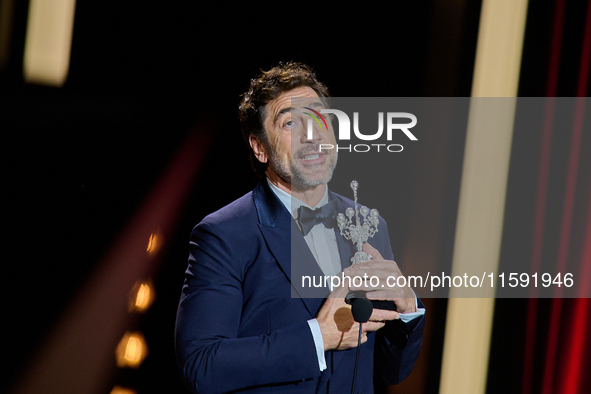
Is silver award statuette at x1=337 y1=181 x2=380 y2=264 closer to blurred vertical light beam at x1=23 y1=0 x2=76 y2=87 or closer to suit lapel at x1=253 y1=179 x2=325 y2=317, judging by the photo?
suit lapel at x1=253 y1=179 x2=325 y2=317

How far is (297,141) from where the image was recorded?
5.01 feet

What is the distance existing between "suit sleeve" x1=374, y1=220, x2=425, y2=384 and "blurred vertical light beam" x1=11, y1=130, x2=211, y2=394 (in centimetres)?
119

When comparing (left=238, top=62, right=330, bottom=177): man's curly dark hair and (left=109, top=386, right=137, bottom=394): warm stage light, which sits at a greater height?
(left=238, top=62, right=330, bottom=177): man's curly dark hair

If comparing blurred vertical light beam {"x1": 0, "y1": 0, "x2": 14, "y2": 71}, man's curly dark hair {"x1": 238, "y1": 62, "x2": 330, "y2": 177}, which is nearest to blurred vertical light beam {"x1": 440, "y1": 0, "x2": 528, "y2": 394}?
man's curly dark hair {"x1": 238, "y1": 62, "x2": 330, "y2": 177}

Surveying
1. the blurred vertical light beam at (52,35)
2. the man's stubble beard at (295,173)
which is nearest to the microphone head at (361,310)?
the man's stubble beard at (295,173)

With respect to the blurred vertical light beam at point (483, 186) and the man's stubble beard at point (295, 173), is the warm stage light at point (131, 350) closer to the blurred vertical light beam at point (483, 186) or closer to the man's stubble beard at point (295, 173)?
the man's stubble beard at point (295, 173)

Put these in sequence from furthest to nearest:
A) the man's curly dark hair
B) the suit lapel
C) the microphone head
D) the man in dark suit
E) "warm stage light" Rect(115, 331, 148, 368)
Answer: "warm stage light" Rect(115, 331, 148, 368) → the man's curly dark hair → the suit lapel → the man in dark suit → the microphone head

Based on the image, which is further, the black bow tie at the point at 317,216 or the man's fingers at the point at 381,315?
the black bow tie at the point at 317,216

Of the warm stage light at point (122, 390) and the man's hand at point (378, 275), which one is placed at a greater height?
the man's hand at point (378, 275)

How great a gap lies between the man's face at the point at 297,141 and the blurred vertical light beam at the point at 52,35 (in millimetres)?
1169

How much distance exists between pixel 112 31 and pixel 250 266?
1496 millimetres

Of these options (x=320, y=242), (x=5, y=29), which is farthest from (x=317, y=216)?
(x=5, y=29)

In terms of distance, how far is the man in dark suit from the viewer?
117 cm

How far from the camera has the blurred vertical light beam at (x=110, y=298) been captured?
2.07 meters
